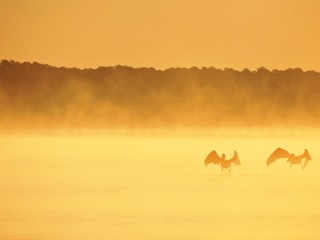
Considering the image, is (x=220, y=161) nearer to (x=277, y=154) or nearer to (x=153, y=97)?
(x=277, y=154)

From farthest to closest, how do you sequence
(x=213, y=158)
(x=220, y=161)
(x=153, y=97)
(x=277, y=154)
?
(x=153, y=97) → (x=277, y=154) → (x=220, y=161) → (x=213, y=158)

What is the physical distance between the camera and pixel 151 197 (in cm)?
767

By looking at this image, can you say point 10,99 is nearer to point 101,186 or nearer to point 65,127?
point 65,127

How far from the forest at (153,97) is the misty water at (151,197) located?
146 inches

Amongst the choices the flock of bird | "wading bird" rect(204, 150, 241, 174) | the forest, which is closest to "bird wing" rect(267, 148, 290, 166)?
the flock of bird

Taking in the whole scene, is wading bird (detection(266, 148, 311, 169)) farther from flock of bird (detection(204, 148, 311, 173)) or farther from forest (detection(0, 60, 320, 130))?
forest (detection(0, 60, 320, 130))

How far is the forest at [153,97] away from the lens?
15.9 m

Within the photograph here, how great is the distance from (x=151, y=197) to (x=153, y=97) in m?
9.79

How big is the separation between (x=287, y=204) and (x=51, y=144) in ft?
23.8

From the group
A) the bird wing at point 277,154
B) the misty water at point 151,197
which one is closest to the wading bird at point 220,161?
the misty water at point 151,197

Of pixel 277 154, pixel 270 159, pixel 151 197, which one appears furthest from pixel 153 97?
pixel 151 197

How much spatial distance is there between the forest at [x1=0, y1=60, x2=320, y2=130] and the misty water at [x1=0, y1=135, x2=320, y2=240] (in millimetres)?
3721

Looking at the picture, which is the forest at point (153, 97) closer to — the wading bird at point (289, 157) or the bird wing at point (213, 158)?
the wading bird at point (289, 157)

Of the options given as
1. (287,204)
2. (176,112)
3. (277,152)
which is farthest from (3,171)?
(176,112)
